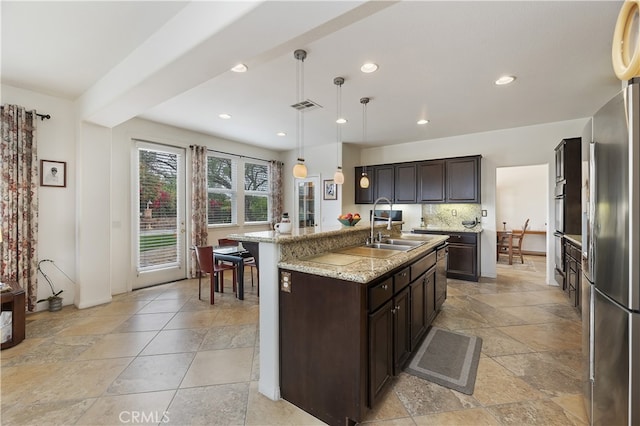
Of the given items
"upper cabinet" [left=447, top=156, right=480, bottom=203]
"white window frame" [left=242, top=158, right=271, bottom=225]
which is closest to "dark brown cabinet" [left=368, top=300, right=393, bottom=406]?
"upper cabinet" [left=447, top=156, right=480, bottom=203]

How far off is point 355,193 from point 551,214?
367 centimetres

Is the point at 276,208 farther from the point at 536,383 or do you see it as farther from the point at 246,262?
the point at 536,383

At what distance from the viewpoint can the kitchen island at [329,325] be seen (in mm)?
1632

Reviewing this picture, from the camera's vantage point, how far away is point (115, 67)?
289 cm

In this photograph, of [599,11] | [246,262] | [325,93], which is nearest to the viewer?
[599,11]

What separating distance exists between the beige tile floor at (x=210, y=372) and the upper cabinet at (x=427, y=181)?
7.39ft

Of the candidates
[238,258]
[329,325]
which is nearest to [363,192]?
[238,258]

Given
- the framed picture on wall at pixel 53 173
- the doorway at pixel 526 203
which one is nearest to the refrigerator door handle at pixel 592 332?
the framed picture on wall at pixel 53 173

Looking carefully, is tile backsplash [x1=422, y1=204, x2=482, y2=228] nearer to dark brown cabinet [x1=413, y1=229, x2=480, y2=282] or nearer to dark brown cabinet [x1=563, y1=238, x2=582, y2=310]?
dark brown cabinet [x1=413, y1=229, x2=480, y2=282]

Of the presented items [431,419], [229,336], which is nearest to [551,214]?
[431,419]

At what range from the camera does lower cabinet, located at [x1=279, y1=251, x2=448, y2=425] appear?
1622 mm

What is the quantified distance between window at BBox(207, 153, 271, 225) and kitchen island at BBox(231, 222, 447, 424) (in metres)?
4.01

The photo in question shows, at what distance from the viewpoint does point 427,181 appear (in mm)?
5531

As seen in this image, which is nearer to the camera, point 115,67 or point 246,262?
point 115,67
